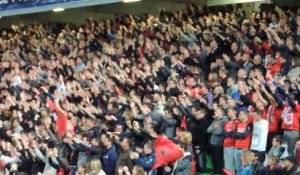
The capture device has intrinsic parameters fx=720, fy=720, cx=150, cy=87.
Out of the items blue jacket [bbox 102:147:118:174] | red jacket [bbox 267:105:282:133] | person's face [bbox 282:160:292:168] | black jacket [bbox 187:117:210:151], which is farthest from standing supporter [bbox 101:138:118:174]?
person's face [bbox 282:160:292:168]

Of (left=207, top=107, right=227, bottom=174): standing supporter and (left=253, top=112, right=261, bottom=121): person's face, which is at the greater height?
(left=253, top=112, right=261, bottom=121): person's face

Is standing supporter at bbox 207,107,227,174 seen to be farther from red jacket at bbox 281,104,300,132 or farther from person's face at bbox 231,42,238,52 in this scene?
person's face at bbox 231,42,238,52

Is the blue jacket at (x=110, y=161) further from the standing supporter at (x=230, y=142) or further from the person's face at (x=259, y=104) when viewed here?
the person's face at (x=259, y=104)

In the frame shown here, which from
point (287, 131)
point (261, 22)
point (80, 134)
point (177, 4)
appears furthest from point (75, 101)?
point (177, 4)

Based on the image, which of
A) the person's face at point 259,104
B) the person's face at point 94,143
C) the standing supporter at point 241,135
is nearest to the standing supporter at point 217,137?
the standing supporter at point 241,135

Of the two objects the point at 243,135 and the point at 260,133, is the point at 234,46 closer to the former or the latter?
the point at 243,135

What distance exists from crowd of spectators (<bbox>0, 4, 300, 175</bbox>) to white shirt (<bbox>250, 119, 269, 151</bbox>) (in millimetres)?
18

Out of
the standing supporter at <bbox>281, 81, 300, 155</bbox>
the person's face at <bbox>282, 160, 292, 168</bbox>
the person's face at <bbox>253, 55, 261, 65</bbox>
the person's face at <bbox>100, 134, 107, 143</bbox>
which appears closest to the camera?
the person's face at <bbox>282, 160, 292, 168</bbox>

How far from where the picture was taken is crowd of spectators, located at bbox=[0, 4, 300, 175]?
12.9 meters

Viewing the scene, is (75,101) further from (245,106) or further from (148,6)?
(148,6)

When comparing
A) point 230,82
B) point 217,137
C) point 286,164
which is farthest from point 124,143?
point 286,164

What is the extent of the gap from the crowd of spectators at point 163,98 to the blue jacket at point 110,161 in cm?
2

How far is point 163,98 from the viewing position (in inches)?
593

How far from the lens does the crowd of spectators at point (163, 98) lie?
42.5 feet
